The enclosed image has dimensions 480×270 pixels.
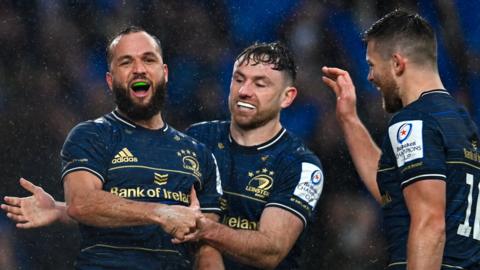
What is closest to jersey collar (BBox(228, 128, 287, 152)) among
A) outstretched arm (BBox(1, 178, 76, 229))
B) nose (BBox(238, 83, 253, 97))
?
nose (BBox(238, 83, 253, 97))

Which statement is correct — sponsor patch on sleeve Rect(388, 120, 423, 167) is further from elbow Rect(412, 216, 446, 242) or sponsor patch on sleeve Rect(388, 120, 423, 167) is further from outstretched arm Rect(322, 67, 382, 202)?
outstretched arm Rect(322, 67, 382, 202)

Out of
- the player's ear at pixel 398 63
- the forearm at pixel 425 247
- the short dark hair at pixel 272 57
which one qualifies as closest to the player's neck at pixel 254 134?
the short dark hair at pixel 272 57

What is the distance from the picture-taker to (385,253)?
689cm

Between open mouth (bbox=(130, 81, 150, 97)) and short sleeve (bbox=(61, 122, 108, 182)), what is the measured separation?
287mm

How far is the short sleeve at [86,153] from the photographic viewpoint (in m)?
4.20

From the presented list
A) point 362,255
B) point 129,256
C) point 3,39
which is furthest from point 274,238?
point 3,39

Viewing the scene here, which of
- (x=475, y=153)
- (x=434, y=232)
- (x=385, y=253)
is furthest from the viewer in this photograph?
(x=385, y=253)

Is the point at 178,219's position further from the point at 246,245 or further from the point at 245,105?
the point at 245,105

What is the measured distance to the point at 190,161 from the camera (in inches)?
175

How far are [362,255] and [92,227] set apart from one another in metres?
3.13

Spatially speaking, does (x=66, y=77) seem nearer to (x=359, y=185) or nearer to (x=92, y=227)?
(x=359, y=185)

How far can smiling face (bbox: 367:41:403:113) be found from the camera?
13.2 ft

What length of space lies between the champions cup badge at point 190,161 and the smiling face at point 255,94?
20.9 inches

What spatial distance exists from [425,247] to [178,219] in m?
1.12
